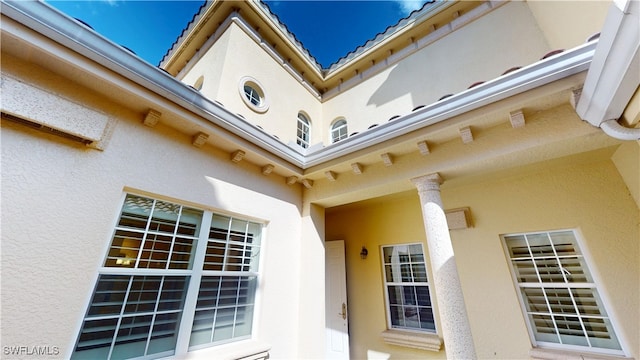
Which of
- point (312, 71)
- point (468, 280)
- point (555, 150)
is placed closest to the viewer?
point (555, 150)

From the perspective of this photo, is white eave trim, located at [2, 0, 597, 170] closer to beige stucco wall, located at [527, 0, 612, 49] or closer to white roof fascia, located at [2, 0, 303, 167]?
white roof fascia, located at [2, 0, 303, 167]

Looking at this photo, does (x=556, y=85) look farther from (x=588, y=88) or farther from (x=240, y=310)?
(x=240, y=310)

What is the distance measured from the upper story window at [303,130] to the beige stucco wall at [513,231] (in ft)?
9.10

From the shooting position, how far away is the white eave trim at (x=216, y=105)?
1.76 meters

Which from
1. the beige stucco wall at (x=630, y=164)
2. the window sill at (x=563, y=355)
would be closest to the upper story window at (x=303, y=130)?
the beige stucco wall at (x=630, y=164)

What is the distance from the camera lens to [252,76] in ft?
16.4

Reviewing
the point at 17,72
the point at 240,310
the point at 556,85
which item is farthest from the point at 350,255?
the point at 17,72

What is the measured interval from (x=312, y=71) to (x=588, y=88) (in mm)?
5759

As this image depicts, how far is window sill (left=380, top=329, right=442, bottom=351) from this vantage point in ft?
12.3

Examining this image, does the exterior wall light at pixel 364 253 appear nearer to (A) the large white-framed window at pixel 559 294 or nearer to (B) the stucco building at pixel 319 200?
(B) the stucco building at pixel 319 200

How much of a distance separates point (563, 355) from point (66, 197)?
5697 mm

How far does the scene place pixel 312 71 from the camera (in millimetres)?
6602

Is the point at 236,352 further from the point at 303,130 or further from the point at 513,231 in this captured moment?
the point at 303,130

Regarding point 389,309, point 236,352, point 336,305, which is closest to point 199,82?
point 236,352
